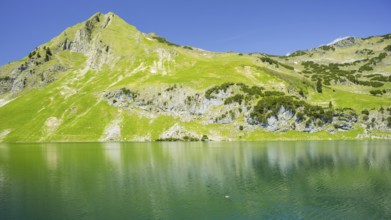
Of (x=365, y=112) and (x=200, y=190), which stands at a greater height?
(x=365, y=112)

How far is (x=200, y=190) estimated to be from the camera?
190ft

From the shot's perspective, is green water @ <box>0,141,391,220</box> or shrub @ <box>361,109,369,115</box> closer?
green water @ <box>0,141,391,220</box>

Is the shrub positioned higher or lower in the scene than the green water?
higher

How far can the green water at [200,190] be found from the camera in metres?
44.9

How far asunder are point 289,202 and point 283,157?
5278cm

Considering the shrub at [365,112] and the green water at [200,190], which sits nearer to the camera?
the green water at [200,190]

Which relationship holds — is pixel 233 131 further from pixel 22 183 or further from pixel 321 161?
pixel 22 183

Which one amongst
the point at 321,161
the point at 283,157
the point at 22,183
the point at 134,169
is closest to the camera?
the point at 22,183

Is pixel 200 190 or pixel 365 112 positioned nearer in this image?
pixel 200 190

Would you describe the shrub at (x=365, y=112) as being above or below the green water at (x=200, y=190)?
above

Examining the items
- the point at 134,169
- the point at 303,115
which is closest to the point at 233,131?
the point at 303,115

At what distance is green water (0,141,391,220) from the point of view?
147 feet

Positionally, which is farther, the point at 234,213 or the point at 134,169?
the point at 134,169

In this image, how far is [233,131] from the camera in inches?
7559
